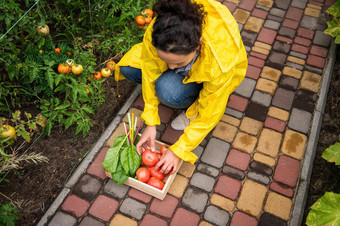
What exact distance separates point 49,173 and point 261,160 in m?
2.03

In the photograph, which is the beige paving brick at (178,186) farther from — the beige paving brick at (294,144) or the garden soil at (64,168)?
the beige paving brick at (294,144)

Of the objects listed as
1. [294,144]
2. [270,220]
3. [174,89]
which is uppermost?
[174,89]

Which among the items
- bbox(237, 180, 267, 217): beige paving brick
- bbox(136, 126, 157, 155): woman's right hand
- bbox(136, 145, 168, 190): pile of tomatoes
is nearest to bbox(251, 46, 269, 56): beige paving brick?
bbox(237, 180, 267, 217): beige paving brick

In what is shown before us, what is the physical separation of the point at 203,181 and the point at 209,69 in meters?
1.12

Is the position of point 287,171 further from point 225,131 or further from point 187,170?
point 187,170

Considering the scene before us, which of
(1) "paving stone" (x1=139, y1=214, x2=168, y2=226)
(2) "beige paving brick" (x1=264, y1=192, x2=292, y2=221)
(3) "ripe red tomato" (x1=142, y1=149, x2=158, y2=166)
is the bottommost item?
(2) "beige paving brick" (x1=264, y1=192, x2=292, y2=221)

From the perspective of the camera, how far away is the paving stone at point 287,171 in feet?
9.27

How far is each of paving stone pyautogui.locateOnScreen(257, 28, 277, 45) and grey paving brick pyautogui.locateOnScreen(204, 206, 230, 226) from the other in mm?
2364

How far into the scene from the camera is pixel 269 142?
3.07 metres

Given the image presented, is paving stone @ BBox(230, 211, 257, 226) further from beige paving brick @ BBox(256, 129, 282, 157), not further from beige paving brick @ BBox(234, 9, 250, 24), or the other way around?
beige paving brick @ BBox(234, 9, 250, 24)

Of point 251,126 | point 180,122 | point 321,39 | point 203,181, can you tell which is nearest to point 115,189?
point 203,181

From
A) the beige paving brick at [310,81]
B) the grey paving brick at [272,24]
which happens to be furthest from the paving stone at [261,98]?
the grey paving brick at [272,24]

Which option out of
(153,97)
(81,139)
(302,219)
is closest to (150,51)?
(153,97)

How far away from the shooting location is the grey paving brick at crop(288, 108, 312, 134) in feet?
10.4
